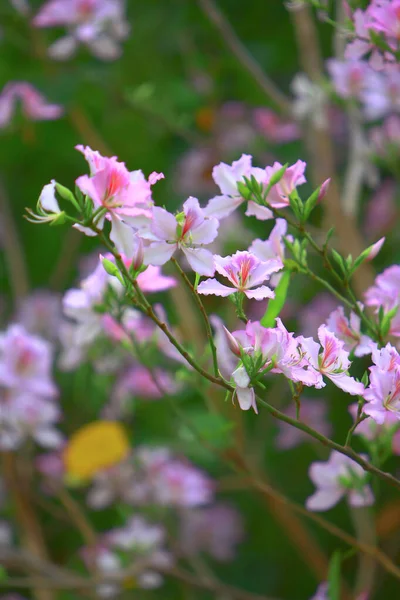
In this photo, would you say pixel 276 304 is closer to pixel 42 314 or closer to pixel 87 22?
pixel 87 22

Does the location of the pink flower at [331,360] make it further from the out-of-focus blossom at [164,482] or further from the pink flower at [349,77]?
the out-of-focus blossom at [164,482]

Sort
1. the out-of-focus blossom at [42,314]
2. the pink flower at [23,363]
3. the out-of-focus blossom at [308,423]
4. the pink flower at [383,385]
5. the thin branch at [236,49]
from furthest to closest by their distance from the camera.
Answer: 1. the out-of-focus blossom at [42,314]
2. the out-of-focus blossom at [308,423]
3. the thin branch at [236,49]
4. the pink flower at [23,363]
5. the pink flower at [383,385]

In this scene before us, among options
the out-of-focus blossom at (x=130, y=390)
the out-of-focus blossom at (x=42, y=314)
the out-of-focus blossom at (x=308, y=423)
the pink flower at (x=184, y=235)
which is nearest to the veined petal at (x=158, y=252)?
the pink flower at (x=184, y=235)

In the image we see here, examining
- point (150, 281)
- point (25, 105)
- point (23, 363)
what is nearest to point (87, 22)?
point (25, 105)

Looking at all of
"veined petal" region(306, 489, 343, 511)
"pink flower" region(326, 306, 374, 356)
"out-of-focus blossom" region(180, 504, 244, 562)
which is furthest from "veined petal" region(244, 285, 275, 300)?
"out-of-focus blossom" region(180, 504, 244, 562)

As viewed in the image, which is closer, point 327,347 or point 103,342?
point 327,347

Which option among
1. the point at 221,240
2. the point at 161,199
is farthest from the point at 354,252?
the point at 161,199

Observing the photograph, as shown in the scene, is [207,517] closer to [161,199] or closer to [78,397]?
[78,397]
